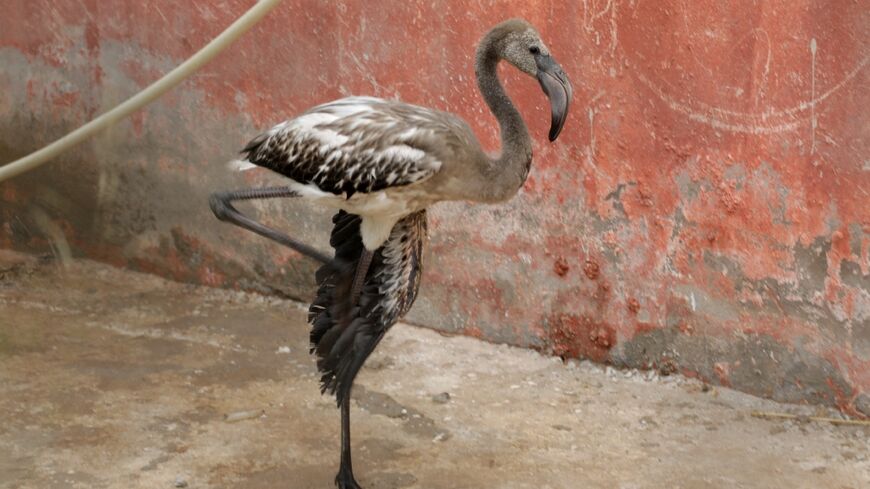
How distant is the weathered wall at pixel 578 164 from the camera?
4773 millimetres

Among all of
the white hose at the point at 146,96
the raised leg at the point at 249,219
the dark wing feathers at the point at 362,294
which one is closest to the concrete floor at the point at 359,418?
the dark wing feathers at the point at 362,294

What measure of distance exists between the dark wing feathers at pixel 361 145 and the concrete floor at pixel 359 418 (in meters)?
1.07

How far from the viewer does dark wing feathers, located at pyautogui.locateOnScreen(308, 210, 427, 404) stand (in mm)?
4617

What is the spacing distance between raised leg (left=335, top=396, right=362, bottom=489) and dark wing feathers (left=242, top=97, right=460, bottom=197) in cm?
80

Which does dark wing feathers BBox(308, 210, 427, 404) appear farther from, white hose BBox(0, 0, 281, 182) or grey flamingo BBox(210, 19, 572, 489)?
white hose BBox(0, 0, 281, 182)

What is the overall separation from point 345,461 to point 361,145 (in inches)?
42.9

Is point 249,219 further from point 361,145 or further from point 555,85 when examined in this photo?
point 555,85

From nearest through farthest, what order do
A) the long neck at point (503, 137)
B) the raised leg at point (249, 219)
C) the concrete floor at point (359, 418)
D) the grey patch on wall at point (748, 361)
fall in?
the long neck at point (503, 137), the concrete floor at point (359, 418), the raised leg at point (249, 219), the grey patch on wall at point (748, 361)

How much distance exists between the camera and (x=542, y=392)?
5.29 m

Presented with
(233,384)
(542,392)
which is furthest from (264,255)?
(542,392)

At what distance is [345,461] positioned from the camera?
A: 14.6 feet

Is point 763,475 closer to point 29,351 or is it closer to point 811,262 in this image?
point 811,262

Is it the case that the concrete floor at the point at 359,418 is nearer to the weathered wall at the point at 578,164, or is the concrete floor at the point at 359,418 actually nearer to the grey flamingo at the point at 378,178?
the weathered wall at the point at 578,164

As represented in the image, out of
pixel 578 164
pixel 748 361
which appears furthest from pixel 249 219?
pixel 748 361
